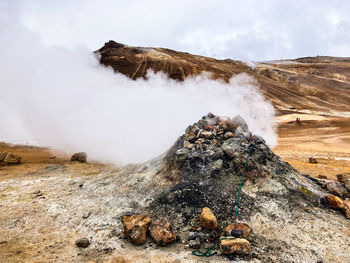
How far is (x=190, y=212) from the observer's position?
11.1ft

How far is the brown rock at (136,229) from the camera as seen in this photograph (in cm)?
296

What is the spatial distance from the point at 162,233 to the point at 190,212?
1.95ft

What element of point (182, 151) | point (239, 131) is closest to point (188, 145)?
point (182, 151)

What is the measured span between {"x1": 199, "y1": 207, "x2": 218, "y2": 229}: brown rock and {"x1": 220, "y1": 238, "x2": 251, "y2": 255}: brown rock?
0.37 m

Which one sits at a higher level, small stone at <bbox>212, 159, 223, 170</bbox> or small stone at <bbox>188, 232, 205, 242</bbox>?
small stone at <bbox>212, 159, 223, 170</bbox>

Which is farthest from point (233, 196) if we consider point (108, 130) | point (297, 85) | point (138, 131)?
point (297, 85)

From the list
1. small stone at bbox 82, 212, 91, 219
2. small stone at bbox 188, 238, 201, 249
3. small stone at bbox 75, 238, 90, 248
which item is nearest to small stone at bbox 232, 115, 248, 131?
small stone at bbox 188, 238, 201, 249

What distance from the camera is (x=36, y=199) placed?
4.43 meters

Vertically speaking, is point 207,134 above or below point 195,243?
above

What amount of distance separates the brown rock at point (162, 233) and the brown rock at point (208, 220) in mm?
440

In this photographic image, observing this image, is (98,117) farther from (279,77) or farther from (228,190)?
(279,77)

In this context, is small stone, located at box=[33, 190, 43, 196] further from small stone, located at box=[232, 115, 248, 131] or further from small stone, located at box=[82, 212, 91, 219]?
small stone, located at box=[232, 115, 248, 131]

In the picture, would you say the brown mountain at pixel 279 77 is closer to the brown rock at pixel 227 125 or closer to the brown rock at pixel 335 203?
the brown rock at pixel 227 125

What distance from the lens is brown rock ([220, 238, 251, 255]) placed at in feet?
8.82
